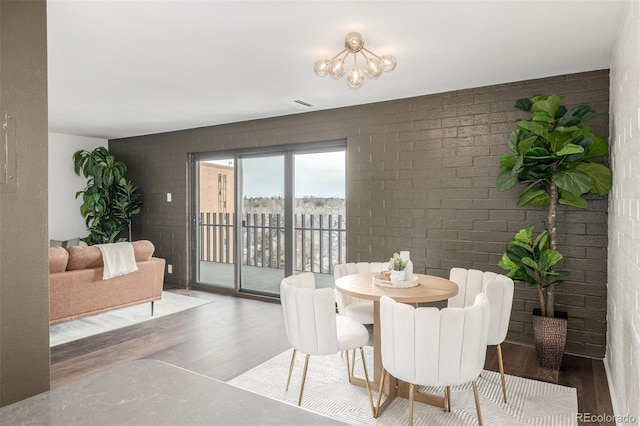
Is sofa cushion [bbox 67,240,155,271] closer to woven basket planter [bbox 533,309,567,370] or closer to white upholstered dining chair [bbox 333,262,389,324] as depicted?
white upholstered dining chair [bbox 333,262,389,324]

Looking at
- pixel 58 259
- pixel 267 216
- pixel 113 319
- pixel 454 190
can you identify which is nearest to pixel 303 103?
pixel 267 216

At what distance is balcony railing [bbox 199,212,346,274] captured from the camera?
16.4ft

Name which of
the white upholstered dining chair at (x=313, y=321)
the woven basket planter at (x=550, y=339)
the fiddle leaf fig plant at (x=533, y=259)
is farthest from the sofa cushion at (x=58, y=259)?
the woven basket planter at (x=550, y=339)

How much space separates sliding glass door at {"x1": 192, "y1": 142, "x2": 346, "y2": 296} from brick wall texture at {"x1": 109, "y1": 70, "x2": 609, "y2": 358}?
0.89 feet

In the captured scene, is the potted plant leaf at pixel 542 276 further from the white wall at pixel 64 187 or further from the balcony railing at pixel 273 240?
the white wall at pixel 64 187

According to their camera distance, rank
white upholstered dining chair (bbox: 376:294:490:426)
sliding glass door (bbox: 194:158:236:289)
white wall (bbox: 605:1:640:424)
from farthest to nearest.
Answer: sliding glass door (bbox: 194:158:236:289) < white upholstered dining chair (bbox: 376:294:490:426) < white wall (bbox: 605:1:640:424)

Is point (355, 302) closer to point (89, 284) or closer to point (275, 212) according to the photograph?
point (275, 212)

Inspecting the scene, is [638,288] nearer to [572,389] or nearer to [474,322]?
[474,322]

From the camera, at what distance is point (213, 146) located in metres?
5.84

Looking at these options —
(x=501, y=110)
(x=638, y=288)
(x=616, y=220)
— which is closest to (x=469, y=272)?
(x=616, y=220)

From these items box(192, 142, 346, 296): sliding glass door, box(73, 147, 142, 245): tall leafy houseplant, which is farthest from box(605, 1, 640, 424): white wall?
box(73, 147, 142, 245): tall leafy houseplant

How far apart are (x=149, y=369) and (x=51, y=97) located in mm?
4488

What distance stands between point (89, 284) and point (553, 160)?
4301mm

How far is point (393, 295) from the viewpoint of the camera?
2453 mm
